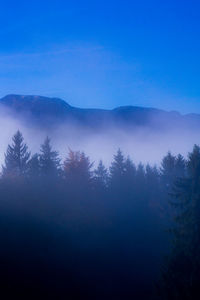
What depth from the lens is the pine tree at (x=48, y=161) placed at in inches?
1693

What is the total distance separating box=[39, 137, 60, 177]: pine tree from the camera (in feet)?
141

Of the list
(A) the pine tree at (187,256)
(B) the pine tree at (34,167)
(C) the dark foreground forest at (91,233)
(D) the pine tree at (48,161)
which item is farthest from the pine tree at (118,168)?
(A) the pine tree at (187,256)

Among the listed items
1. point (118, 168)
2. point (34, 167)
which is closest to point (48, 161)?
point (34, 167)

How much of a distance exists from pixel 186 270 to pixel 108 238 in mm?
17235

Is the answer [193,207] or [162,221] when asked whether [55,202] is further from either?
[193,207]

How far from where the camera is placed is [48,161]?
43969 mm

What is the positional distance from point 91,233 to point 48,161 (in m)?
16.0

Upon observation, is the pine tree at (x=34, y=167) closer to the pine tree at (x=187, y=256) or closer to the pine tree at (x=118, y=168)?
the pine tree at (x=118, y=168)

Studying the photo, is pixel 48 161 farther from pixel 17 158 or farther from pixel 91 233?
pixel 91 233

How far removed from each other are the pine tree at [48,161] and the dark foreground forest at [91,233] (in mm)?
156

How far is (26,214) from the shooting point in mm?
30062

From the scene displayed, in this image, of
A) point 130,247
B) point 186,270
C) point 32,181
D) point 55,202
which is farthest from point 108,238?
point 186,270

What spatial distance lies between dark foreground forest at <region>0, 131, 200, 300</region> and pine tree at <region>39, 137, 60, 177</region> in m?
0.16

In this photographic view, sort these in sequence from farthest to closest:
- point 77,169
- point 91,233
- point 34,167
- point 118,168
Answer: point 118,168 → point 34,167 → point 77,169 → point 91,233
